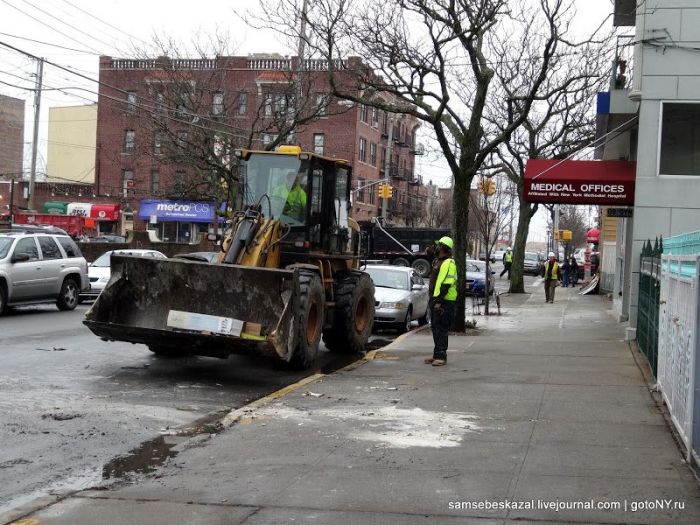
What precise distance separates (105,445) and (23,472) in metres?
1.00

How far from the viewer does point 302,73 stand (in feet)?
101

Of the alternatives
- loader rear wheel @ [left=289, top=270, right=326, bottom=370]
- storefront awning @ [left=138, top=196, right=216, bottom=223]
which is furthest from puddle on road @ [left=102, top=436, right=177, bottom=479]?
storefront awning @ [left=138, top=196, right=216, bottom=223]

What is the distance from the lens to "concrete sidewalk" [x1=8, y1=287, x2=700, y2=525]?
→ 5523mm

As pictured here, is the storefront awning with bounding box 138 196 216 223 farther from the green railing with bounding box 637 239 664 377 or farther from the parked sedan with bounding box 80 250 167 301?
the green railing with bounding box 637 239 664 377

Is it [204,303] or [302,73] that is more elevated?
[302,73]

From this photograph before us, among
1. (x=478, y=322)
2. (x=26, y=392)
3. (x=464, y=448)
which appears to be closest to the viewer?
(x=464, y=448)

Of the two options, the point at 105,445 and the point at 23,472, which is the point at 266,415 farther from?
the point at 23,472

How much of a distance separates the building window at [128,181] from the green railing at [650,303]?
47.5 metres

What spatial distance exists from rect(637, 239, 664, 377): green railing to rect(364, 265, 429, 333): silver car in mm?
5505

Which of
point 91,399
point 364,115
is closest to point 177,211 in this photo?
point 364,115

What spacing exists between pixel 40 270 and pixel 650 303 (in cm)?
1355

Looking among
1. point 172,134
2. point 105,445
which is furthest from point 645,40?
point 172,134

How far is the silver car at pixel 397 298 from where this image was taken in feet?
61.2

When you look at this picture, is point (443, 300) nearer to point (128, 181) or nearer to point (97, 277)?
point (97, 277)
